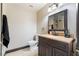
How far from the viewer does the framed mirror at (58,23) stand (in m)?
1.19

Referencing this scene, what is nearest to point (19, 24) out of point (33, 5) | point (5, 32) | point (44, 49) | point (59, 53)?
point (5, 32)

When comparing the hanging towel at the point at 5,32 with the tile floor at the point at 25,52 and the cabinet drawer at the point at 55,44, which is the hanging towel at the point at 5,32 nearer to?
the tile floor at the point at 25,52

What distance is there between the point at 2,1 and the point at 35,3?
408 millimetres

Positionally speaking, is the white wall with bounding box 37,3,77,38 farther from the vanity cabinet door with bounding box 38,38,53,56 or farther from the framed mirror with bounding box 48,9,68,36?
the vanity cabinet door with bounding box 38,38,53,56

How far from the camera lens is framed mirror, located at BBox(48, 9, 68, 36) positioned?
3.91ft

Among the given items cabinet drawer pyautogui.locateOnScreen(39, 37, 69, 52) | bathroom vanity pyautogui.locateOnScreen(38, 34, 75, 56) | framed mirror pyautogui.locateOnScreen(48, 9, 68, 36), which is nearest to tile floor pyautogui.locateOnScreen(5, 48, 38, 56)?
bathroom vanity pyautogui.locateOnScreen(38, 34, 75, 56)

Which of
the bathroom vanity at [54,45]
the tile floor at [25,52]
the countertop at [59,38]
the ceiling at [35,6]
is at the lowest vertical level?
the tile floor at [25,52]

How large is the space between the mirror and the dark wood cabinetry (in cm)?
16

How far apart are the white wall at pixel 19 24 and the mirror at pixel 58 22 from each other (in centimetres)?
22

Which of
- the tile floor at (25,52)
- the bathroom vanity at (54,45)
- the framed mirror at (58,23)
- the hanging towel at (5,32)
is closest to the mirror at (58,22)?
the framed mirror at (58,23)

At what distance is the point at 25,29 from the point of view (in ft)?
4.24

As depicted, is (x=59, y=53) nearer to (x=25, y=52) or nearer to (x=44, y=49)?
(x=44, y=49)

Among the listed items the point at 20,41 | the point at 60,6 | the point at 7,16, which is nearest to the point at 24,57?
the point at 20,41

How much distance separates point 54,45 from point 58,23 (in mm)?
304
